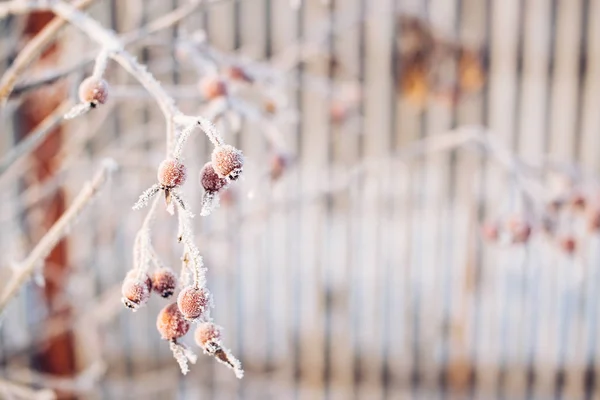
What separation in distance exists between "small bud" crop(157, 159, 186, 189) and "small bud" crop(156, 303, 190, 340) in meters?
0.14

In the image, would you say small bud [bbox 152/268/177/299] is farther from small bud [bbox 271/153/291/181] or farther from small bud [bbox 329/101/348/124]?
small bud [bbox 329/101/348/124]

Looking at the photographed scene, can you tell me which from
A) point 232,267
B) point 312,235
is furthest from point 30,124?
point 312,235

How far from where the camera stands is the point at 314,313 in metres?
2.62

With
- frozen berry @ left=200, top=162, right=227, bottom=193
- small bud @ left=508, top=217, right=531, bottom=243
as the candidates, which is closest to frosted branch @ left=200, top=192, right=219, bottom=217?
frozen berry @ left=200, top=162, right=227, bottom=193

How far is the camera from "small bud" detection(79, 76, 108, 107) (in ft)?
1.73

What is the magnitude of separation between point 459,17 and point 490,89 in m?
0.30

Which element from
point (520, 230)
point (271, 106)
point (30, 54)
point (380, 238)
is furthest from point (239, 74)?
point (380, 238)

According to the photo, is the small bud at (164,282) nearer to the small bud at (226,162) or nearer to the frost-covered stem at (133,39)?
the small bud at (226,162)

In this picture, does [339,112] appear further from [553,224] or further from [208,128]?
[208,128]

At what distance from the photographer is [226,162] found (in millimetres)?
457

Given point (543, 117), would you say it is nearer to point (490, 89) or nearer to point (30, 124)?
point (490, 89)

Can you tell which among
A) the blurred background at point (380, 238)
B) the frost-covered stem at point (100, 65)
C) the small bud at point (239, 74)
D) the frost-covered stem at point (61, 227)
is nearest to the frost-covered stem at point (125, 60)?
the frost-covered stem at point (100, 65)

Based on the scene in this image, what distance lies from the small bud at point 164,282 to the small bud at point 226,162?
0.49 ft

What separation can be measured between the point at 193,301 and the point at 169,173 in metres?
0.10
